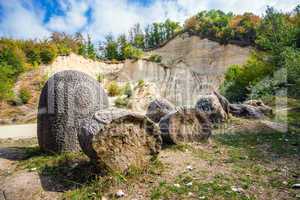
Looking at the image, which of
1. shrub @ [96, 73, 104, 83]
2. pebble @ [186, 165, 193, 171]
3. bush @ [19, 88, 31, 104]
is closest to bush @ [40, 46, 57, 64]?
shrub @ [96, 73, 104, 83]

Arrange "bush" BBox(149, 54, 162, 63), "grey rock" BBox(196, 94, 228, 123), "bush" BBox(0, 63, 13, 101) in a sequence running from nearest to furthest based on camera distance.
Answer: "grey rock" BBox(196, 94, 228, 123) < "bush" BBox(0, 63, 13, 101) < "bush" BBox(149, 54, 162, 63)

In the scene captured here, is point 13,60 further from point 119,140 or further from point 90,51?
point 119,140

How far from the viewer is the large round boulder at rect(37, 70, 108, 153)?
4516mm

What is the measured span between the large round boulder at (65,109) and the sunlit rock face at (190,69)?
16.4 m

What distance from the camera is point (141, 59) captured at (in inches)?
955

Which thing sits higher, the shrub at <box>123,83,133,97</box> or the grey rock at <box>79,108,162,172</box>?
the shrub at <box>123,83,133,97</box>

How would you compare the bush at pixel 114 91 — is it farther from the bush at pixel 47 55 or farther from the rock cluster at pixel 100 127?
the rock cluster at pixel 100 127

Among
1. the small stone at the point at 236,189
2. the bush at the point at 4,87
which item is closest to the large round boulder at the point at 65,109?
the small stone at the point at 236,189

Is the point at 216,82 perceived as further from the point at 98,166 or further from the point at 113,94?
the point at 98,166

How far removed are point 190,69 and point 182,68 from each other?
73 centimetres

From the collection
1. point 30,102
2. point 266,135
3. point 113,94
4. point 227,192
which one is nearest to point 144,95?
point 113,94

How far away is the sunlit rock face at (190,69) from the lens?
71.9ft

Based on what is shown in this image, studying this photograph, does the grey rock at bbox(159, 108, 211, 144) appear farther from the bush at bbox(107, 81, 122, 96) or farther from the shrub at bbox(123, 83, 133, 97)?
the bush at bbox(107, 81, 122, 96)

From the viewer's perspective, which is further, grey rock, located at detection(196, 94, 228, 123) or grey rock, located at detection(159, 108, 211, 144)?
grey rock, located at detection(196, 94, 228, 123)
